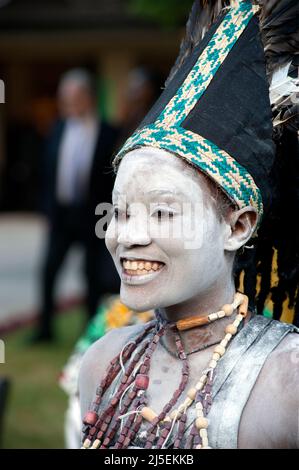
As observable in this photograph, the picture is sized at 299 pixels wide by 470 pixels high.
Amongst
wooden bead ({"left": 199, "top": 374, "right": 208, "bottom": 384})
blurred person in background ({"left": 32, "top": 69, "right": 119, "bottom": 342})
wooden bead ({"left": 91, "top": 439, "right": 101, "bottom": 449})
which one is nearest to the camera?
wooden bead ({"left": 199, "top": 374, "right": 208, "bottom": 384})

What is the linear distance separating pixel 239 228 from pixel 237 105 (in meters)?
0.33

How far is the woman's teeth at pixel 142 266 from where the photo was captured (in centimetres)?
236

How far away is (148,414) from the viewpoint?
2.38 metres

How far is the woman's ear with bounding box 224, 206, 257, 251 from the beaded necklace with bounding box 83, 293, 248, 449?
0.53 feet

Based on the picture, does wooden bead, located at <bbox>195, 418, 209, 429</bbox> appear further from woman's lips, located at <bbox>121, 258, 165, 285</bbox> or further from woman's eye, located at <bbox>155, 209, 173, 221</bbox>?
woman's eye, located at <bbox>155, 209, 173, 221</bbox>

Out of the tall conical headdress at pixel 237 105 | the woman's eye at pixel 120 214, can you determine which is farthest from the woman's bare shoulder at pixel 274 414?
the woman's eye at pixel 120 214

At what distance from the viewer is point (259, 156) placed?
2371 millimetres

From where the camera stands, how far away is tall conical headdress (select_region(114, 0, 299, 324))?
2332 mm

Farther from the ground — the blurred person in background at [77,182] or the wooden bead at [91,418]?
the blurred person in background at [77,182]

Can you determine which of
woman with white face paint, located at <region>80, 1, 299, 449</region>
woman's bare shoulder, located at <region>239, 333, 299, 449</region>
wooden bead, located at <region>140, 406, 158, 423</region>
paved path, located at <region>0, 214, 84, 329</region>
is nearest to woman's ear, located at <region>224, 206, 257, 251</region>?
woman with white face paint, located at <region>80, 1, 299, 449</region>

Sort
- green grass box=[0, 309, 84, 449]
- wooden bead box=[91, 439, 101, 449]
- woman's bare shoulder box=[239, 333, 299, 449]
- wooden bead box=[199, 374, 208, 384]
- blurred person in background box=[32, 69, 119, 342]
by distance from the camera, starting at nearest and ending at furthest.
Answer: woman's bare shoulder box=[239, 333, 299, 449]
wooden bead box=[199, 374, 208, 384]
wooden bead box=[91, 439, 101, 449]
green grass box=[0, 309, 84, 449]
blurred person in background box=[32, 69, 119, 342]

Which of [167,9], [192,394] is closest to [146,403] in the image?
[192,394]

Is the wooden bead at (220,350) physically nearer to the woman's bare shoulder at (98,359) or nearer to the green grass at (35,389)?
the woman's bare shoulder at (98,359)

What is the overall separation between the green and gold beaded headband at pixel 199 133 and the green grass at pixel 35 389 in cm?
331
